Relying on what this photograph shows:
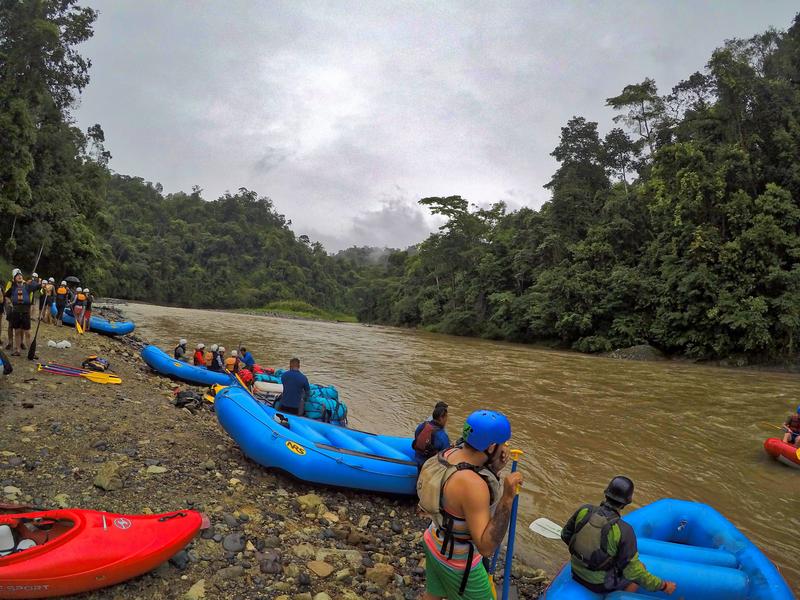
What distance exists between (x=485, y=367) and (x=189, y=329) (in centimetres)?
1525

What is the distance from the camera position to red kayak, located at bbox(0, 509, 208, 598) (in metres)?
2.53

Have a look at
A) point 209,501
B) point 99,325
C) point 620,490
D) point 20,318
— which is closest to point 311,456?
point 209,501

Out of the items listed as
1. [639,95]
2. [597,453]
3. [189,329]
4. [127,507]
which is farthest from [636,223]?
[127,507]

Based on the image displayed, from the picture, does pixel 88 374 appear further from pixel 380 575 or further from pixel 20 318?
pixel 380 575

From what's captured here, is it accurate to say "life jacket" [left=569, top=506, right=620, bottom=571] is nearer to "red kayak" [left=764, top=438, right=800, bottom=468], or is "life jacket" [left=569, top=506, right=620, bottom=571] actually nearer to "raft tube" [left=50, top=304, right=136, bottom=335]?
"red kayak" [left=764, top=438, right=800, bottom=468]

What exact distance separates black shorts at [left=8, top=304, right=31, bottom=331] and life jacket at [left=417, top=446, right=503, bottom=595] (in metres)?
8.91

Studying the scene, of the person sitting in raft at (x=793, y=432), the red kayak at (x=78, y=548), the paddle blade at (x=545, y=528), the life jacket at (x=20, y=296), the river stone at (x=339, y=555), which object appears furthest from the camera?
the life jacket at (x=20, y=296)

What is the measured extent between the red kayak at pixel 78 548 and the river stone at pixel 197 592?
26cm

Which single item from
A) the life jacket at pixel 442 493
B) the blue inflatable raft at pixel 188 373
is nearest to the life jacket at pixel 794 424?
the life jacket at pixel 442 493

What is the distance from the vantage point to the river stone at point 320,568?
341cm

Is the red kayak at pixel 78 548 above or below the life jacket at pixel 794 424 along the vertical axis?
below

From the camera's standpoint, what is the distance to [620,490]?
2660 millimetres

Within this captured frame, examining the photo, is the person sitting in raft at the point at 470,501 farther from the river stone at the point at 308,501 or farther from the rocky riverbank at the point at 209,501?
the river stone at the point at 308,501

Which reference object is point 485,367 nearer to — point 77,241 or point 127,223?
point 77,241
